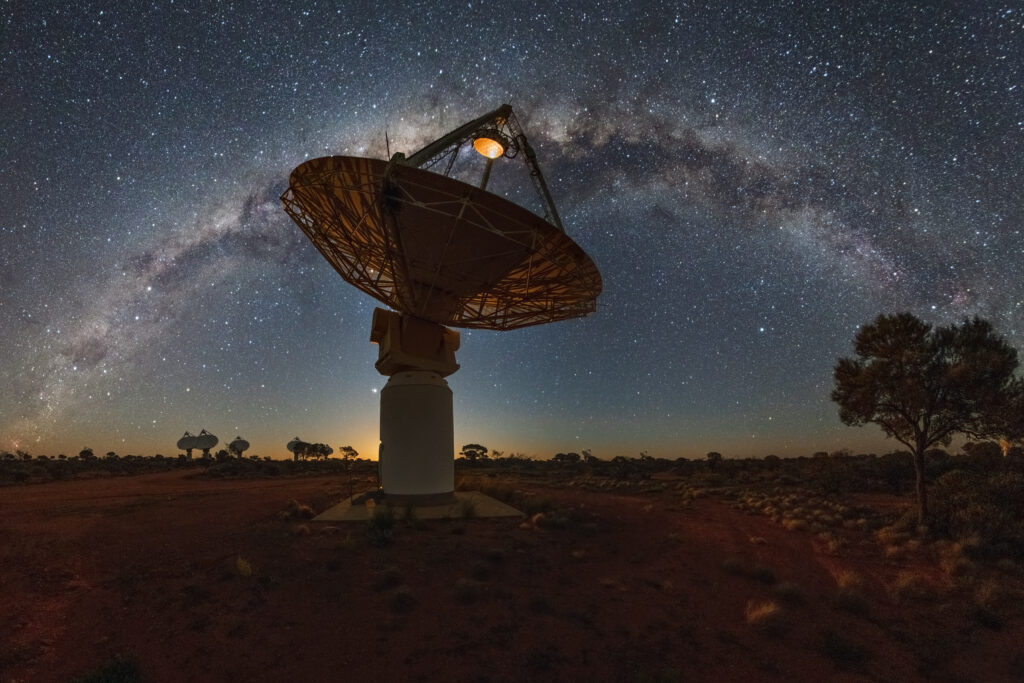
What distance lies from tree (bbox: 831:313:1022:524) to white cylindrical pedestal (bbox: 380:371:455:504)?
14.9 m

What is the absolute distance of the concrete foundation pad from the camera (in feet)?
49.5

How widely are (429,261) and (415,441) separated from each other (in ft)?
20.6

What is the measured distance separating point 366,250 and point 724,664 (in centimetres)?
1514

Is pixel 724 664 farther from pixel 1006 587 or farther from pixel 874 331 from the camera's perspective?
pixel 874 331

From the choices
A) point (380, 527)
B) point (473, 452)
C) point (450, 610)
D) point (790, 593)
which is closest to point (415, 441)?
point (380, 527)

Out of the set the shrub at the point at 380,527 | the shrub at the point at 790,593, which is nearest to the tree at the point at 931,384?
the shrub at the point at 790,593

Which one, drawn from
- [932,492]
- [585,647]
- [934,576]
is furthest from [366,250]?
[932,492]

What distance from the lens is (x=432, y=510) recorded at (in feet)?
53.3

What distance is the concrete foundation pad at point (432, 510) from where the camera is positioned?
15.1m

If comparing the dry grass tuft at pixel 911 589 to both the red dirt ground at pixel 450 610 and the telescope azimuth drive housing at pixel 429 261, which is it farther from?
the telescope azimuth drive housing at pixel 429 261

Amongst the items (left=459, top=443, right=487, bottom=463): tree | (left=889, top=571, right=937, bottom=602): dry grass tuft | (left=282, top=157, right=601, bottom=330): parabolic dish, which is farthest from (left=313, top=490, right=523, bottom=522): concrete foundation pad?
(left=459, top=443, right=487, bottom=463): tree

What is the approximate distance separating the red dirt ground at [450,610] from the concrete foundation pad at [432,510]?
101 centimetres

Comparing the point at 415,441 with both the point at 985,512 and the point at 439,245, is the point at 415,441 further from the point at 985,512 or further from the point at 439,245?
the point at 985,512

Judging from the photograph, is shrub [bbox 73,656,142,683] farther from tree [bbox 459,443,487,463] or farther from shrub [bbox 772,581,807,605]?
tree [bbox 459,443,487,463]
